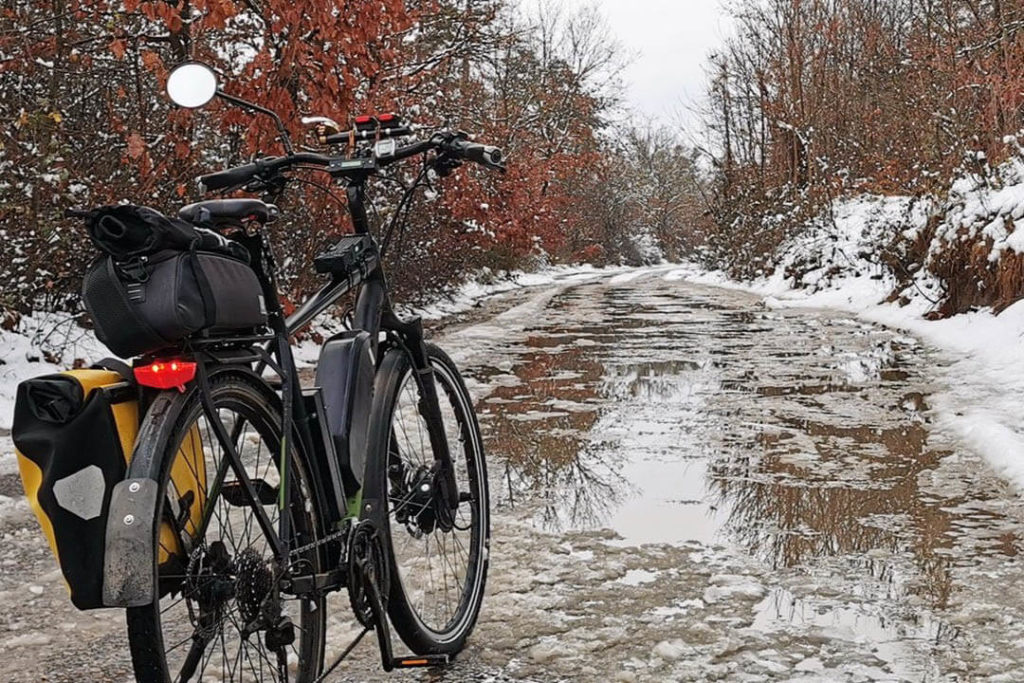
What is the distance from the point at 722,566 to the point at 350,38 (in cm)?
480

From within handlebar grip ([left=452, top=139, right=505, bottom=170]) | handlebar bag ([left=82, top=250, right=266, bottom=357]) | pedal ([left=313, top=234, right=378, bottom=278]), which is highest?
handlebar grip ([left=452, top=139, right=505, bottom=170])

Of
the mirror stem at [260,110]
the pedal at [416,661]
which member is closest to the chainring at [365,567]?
the pedal at [416,661]

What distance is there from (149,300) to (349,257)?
891 mm

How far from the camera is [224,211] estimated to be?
2.12 meters

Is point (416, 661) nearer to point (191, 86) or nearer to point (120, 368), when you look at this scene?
point (120, 368)

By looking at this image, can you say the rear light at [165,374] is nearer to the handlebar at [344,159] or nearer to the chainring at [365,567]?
the chainring at [365,567]

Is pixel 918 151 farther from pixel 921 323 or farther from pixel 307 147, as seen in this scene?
pixel 307 147

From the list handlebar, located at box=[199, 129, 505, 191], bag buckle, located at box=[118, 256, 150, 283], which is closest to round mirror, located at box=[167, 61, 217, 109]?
handlebar, located at box=[199, 129, 505, 191]

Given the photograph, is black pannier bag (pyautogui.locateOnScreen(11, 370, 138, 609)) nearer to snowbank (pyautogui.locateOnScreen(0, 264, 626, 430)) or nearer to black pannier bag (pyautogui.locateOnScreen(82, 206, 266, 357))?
black pannier bag (pyautogui.locateOnScreen(82, 206, 266, 357))

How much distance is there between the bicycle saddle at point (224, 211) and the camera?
2.09 metres

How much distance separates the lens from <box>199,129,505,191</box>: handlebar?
102 inches

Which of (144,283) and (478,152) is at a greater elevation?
(478,152)

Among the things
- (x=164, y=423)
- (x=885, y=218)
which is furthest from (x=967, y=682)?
(x=885, y=218)

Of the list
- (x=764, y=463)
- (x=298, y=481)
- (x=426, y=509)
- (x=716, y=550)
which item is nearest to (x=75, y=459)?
(x=298, y=481)
